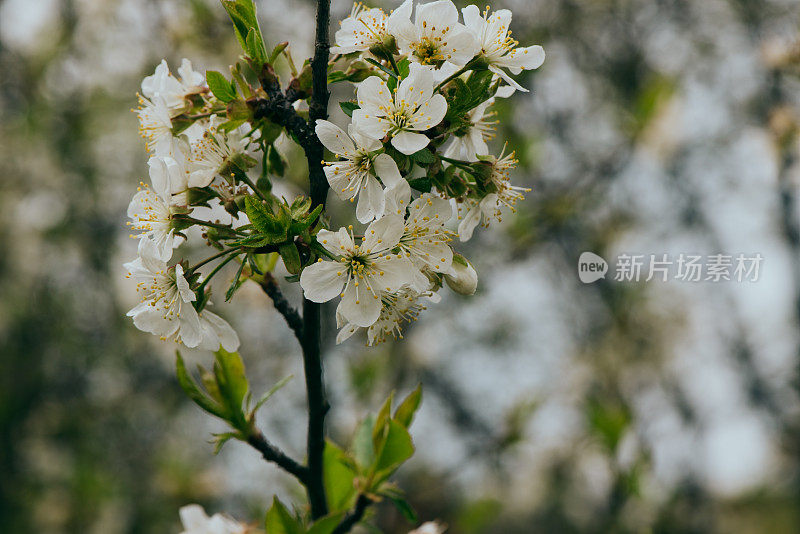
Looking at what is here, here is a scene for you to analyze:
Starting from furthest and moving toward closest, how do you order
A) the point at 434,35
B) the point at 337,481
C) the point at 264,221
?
the point at 337,481 < the point at 434,35 < the point at 264,221

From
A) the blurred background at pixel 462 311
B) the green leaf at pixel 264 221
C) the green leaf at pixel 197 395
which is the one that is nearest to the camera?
the green leaf at pixel 264 221

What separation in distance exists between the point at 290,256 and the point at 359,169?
148mm

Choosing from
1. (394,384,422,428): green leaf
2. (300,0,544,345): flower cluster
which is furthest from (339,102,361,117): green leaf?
(394,384,422,428): green leaf

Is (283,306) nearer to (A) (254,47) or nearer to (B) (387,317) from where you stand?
(B) (387,317)

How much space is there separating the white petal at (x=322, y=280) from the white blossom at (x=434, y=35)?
0.27m

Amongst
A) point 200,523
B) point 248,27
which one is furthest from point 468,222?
point 200,523

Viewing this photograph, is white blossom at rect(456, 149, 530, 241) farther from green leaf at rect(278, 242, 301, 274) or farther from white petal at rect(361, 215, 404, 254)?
green leaf at rect(278, 242, 301, 274)

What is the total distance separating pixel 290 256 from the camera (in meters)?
0.69

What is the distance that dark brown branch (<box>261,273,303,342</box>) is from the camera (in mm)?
811

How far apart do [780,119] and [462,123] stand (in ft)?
11.6

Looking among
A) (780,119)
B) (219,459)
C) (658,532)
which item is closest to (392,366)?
(658,532)

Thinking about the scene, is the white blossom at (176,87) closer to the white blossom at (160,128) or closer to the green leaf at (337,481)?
the white blossom at (160,128)

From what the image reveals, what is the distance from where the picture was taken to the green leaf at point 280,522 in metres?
0.85

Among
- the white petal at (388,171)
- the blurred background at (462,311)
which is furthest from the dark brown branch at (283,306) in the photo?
the blurred background at (462,311)
